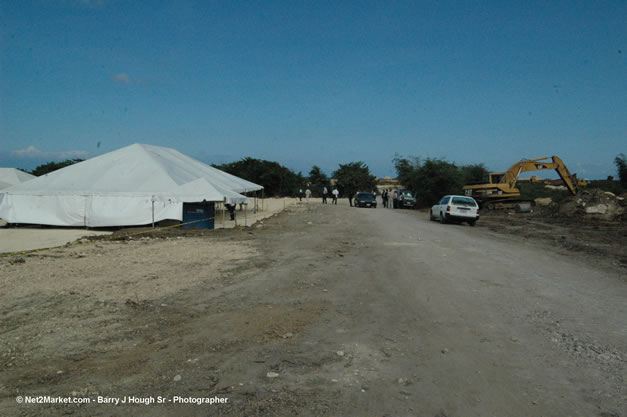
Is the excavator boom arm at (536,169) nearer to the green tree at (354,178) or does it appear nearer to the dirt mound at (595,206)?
the dirt mound at (595,206)

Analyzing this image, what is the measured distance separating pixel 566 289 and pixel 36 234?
2130cm

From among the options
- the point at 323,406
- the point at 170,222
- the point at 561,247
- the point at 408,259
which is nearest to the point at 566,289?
the point at 408,259

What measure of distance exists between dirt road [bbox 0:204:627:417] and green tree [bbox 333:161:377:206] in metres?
70.7

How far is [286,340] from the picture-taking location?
17.2 ft

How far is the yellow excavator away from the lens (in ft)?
106

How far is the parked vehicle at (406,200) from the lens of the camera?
Answer: 44.5 metres

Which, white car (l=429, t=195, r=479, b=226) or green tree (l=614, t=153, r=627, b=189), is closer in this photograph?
white car (l=429, t=195, r=479, b=226)

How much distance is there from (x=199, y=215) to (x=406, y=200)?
28.2 meters

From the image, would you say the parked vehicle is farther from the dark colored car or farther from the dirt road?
the dirt road

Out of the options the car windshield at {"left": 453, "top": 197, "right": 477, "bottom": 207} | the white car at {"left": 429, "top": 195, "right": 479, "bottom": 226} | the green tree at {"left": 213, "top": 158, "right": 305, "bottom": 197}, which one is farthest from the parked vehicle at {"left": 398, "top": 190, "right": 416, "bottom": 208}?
the green tree at {"left": 213, "top": 158, "right": 305, "bottom": 197}

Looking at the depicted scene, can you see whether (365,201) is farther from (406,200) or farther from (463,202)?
(463,202)

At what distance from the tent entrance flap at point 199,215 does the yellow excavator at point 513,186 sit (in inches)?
871

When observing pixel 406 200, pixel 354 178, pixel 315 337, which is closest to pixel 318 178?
pixel 354 178

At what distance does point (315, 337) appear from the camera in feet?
17.6
